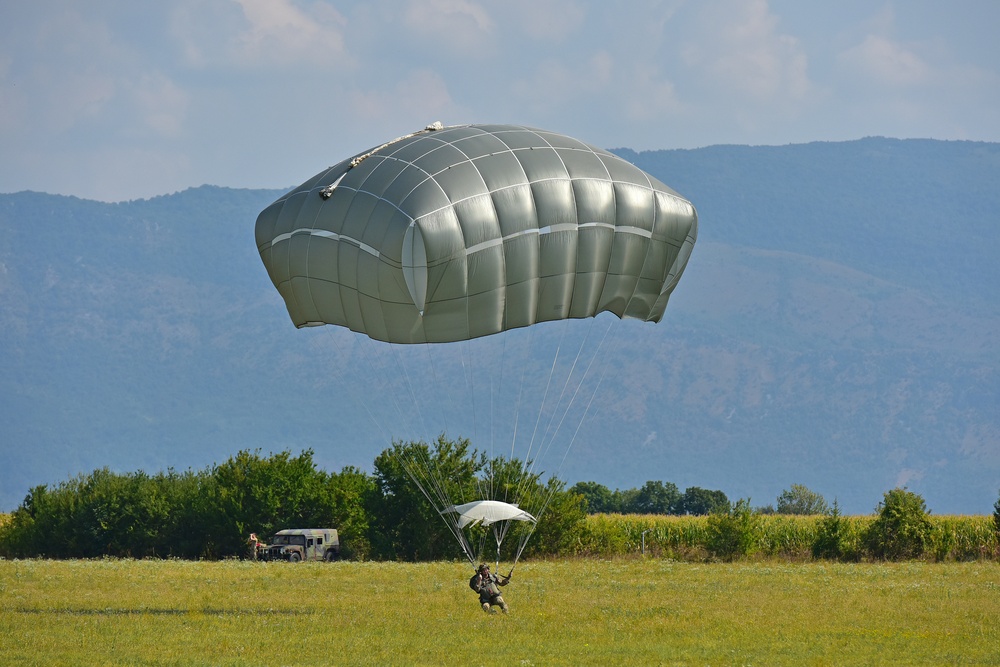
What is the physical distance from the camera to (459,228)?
2252 cm

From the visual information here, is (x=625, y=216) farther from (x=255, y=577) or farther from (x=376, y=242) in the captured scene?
(x=255, y=577)

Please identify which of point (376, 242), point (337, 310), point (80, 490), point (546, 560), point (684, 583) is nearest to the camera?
point (376, 242)

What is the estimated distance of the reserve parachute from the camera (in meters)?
22.5

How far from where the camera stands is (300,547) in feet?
138

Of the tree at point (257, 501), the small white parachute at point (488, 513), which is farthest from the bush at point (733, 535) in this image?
the small white parachute at point (488, 513)

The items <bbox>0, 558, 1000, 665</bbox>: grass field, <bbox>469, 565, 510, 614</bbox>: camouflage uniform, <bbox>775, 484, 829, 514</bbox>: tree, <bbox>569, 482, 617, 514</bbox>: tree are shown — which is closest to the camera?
<bbox>0, 558, 1000, 665</bbox>: grass field

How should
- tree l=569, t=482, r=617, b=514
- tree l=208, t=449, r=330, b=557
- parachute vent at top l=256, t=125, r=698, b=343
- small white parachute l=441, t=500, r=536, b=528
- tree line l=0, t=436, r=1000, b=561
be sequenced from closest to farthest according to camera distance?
parachute vent at top l=256, t=125, r=698, b=343 < small white parachute l=441, t=500, r=536, b=528 < tree line l=0, t=436, r=1000, b=561 < tree l=208, t=449, r=330, b=557 < tree l=569, t=482, r=617, b=514

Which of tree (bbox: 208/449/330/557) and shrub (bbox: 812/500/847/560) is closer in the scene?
shrub (bbox: 812/500/847/560)

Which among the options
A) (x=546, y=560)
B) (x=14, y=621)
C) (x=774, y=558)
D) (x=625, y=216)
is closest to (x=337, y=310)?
(x=625, y=216)

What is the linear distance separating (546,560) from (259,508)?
993 cm

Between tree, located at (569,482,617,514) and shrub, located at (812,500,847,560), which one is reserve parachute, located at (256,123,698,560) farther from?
tree, located at (569,482,617,514)

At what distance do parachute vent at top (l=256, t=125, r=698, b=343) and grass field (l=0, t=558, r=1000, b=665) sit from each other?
5.50m

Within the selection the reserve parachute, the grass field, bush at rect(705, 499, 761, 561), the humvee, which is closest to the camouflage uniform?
the grass field

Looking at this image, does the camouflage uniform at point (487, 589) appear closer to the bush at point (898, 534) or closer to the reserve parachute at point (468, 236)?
the reserve parachute at point (468, 236)
